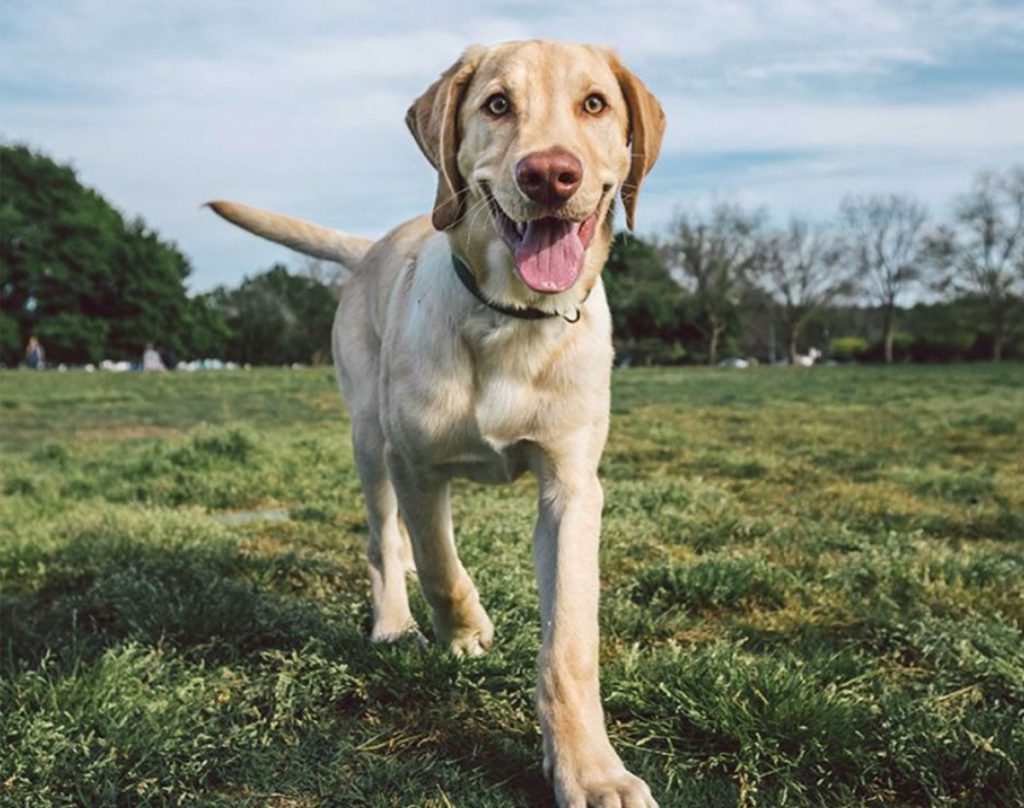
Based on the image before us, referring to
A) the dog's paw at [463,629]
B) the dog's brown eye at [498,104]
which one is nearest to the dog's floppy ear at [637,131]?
the dog's brown eye at [498,104]

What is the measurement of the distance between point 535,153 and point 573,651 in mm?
1299

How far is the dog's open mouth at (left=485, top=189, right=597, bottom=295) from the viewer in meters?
2.75

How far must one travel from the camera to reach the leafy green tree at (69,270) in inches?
1984

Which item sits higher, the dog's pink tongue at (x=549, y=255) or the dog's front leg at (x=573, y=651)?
the dog's pink tongue at (x=549, y=255)

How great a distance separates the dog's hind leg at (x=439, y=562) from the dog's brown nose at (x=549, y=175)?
1013 mm

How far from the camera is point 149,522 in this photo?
5410 mm

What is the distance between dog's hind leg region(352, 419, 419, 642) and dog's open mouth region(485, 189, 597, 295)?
4.58 ft

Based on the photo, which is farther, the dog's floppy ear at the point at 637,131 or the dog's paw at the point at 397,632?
the dog's paw at the point at 397,632

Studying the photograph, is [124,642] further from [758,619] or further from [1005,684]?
[1005,684]

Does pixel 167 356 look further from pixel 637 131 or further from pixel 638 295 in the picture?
pixel 637 131

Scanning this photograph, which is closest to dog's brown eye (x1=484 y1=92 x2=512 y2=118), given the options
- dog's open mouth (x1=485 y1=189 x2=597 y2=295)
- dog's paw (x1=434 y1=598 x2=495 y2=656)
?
dog's open mouth (x1=485 y1=189 x2=597 y2=295)

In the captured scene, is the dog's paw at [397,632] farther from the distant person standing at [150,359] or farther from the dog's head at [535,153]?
the distant person standing at [150,359]

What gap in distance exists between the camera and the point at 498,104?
2.97 metres

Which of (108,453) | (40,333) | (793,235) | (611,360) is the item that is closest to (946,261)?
(793,235)
